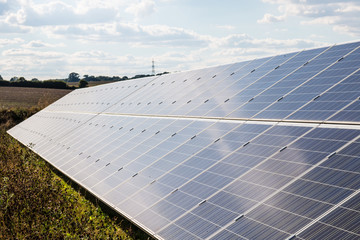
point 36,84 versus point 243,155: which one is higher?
point 243,155

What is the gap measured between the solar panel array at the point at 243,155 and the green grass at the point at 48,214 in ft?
3.30

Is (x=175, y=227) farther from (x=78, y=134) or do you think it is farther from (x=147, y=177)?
(x=78, y=134)

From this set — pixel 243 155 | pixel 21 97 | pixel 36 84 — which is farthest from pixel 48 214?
pixel 36 84

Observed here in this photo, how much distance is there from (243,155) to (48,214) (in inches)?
316

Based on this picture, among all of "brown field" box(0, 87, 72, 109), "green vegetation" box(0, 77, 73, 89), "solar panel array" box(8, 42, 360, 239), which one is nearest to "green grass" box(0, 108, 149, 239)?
"solar panel array" box(8, 42, 360, 239)

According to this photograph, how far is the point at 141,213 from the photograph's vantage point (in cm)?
1266

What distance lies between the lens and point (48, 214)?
1562 cm

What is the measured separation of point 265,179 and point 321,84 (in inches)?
243

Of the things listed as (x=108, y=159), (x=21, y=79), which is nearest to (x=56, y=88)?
(x=21, y=79)

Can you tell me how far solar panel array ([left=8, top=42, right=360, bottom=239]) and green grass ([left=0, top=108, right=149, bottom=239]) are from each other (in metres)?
1.01

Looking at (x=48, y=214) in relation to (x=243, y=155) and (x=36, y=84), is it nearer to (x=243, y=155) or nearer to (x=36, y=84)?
(x=243, y=155)

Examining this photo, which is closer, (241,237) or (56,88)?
(241,237)

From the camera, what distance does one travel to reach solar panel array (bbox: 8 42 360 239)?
9523 millimetres

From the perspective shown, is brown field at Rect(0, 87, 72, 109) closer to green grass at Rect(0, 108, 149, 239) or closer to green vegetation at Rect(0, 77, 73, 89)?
green vegetation at Rect(0, 77, 73, 89)
